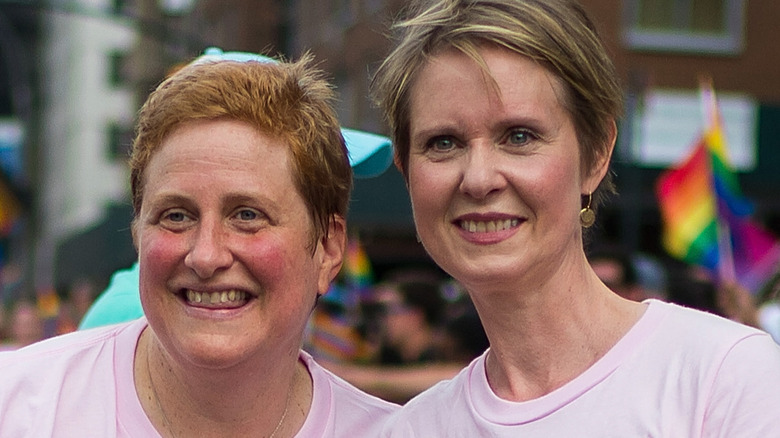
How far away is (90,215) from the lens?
51562 millimetres

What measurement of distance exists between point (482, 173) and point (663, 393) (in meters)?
0.60

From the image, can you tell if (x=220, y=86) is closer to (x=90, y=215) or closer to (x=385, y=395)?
(x=385, y=395)

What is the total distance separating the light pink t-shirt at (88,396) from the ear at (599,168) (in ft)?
2.77

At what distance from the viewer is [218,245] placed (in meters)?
2.59

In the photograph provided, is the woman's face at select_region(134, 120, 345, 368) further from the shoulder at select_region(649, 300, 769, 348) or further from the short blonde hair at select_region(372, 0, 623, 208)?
the shoulder at select_region(649, 300, 769, 348)

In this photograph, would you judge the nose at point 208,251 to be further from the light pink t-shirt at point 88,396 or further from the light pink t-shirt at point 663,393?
the light pink t-shirt at point 663,393

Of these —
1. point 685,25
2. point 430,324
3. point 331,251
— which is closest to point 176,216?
point 331,251

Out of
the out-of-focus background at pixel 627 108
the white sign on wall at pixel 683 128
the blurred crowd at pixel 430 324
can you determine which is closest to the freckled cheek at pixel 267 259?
the out-of-focus background at pixel 627 108

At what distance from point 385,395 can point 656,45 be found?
11.6m

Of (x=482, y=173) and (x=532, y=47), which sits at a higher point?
(x=532, y=47)

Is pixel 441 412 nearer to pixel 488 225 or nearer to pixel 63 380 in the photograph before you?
pixel 488 225

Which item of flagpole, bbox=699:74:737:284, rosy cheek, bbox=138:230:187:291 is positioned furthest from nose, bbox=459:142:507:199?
flagpole, bbox=699:74:737:284

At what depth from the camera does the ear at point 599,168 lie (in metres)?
2.67

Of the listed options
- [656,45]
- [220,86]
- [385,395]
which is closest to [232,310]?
[220,86]
